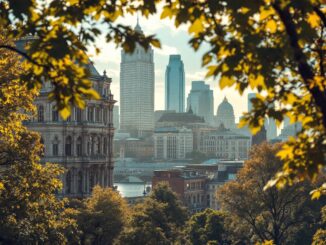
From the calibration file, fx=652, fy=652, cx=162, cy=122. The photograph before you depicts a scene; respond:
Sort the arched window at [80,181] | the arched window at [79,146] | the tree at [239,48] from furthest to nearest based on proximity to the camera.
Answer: the arched window at [79,146]
the arched window at [80,181]
the tree at [239,48]

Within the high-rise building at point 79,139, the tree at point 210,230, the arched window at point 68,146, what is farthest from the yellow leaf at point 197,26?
the arched window at point 68,146

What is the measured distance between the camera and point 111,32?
11023 mm

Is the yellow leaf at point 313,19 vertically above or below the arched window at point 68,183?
above

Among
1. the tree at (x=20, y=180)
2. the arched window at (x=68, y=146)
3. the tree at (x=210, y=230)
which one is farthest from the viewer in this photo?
the arched window at (x=68, y=146)

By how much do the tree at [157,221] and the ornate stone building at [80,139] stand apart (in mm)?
15585

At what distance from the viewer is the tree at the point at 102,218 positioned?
54.8m

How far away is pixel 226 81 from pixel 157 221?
4657 centimetres

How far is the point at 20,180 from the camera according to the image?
2742 centimetres

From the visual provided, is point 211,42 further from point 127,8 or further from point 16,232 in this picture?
point 16,232

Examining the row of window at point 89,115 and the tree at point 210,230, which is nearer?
the tree at point 210,230

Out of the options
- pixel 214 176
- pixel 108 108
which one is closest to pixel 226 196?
pixel 108 108

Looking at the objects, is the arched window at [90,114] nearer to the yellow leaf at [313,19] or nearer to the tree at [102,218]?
the tree at [102,218]

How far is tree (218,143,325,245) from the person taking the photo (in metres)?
54.4

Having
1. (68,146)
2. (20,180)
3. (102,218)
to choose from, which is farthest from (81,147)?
(20,180)
